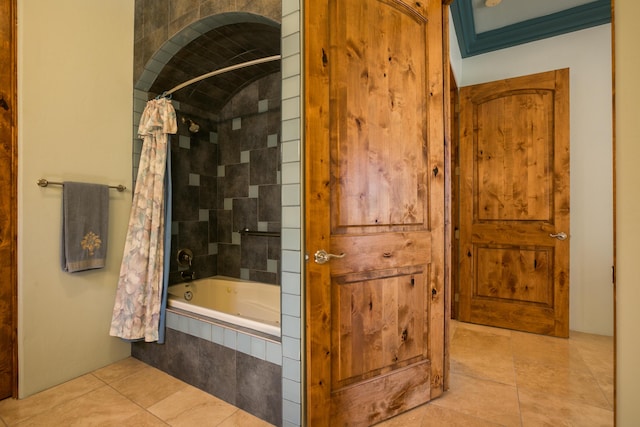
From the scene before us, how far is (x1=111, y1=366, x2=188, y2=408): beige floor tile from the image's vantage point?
1809 millimetres

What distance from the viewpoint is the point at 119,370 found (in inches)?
83.9

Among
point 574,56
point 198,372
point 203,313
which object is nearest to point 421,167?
point 203,313

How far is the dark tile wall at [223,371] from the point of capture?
1.55 m

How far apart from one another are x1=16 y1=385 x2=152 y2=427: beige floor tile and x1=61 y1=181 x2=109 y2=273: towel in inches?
30.9

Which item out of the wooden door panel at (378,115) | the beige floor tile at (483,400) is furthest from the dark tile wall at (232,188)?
the beige floor tile at (483,400)

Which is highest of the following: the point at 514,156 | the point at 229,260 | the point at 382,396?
the point at 514,156

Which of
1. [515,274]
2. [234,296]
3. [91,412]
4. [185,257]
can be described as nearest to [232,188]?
[185,257]

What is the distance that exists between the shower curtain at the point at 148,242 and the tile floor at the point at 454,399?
1.05 ft

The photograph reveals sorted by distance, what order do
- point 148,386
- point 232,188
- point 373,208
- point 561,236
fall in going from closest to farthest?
point 373,208 → point 148,386 → point 561,236 → point 232,188

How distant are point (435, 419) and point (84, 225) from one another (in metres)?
2.43

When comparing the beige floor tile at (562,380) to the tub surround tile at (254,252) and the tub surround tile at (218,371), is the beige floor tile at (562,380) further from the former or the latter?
the tub surround tile at (254,252)

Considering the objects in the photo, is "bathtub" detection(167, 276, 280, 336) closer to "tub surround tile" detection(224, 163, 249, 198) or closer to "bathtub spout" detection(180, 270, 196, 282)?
"bathtub spout" detection(180, 270, 196, 282)

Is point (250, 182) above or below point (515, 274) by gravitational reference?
above

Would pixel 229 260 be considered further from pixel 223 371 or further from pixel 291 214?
pixel 291 214
